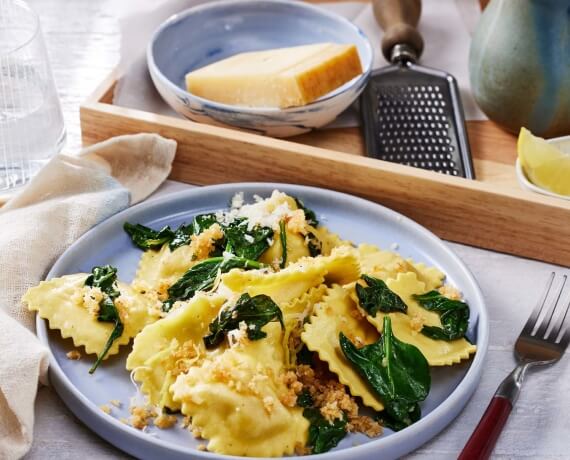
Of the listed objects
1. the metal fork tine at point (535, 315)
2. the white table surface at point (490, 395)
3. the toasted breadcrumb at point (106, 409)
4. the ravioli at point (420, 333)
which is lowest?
the white table surface at point (490, 395)

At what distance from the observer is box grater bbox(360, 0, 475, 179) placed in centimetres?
265

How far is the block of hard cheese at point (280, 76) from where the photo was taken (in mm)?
2674

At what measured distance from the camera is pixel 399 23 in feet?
10.2

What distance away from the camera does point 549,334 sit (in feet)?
6.96

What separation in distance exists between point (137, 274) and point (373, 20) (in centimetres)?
160

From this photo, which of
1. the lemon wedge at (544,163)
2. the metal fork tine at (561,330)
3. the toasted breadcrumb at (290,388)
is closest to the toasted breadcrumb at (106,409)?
the toasted breadcrumb at (290,388)

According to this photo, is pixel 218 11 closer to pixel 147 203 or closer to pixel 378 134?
pixel 378 134

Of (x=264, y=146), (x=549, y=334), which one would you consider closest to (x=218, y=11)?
(x=264, y=146)

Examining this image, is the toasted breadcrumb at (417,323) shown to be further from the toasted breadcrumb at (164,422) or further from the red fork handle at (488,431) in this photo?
the toasted breadcrumb at (164,422)

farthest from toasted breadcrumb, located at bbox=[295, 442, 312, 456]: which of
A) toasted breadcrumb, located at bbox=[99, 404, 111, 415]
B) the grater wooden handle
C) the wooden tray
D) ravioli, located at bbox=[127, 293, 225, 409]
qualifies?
the grater wooden handle

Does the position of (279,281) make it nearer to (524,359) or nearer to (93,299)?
(93,299)

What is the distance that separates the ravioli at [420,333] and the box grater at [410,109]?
0.63 metres

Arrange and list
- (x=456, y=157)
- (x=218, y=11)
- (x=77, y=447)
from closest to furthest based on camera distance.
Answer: (x=77, y=447) < (x=456, y=157) < (x=218, y=11)

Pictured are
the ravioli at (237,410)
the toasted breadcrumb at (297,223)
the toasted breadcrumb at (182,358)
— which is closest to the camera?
the ravioli at (237,410)
